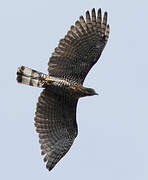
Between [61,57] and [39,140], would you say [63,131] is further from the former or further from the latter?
[61,57]

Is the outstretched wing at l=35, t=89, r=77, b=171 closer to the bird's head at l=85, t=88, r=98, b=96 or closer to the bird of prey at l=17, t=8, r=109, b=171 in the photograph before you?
the bird of prey at l=17, t=8, r=109, b=171

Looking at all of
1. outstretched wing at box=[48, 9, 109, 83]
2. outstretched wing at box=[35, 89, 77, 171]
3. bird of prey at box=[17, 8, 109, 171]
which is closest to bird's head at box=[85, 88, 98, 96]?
bird of prey at box=[17, 8, 109, 171]

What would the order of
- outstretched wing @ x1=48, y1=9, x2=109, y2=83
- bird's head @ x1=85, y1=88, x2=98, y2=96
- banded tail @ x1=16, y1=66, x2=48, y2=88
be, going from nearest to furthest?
banded tail @ x1=16, y1=66, x2=48, y2=88
bird's head @ x1=85, y1=88, x2=98, y2=96
outstretched wing @ x1=48, y1=9, x2=109, y2=83

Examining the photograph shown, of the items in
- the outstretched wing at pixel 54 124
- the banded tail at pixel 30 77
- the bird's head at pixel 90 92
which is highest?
the banded tail at pixel 30 77

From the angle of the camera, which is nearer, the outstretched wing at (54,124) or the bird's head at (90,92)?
the bird's head at (90,92)

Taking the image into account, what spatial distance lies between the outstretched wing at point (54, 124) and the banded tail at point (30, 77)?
483 millimetres

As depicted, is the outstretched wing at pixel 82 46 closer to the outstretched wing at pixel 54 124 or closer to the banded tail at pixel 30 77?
the banded tail at pixel 30 77

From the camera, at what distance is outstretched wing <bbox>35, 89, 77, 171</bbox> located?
16036 millimetres

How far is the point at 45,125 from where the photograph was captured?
16.2 m

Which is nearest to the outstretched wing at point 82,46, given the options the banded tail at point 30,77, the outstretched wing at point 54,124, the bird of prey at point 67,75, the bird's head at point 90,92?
the bird of prey at point 67,75

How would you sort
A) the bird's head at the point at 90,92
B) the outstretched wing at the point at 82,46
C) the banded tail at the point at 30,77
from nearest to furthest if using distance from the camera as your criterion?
the banded tail at the point at 30,77, the bird's head at the point at 90,92, the outstretched wing at the point at 82,46

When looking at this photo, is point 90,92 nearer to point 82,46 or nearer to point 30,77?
point 82,46

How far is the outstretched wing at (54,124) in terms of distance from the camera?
1604cm

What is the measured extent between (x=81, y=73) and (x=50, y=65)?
3.15 feet
